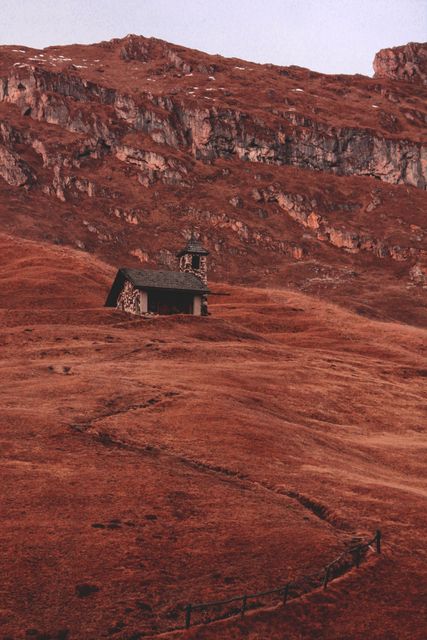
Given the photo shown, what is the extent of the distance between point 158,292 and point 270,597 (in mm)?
54491

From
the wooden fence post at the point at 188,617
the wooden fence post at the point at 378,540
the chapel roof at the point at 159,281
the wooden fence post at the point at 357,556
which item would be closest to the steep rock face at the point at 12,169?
the chapel roof at the point at 159,281

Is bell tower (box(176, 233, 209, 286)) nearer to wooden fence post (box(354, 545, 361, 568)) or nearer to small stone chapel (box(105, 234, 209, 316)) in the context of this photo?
small stone chapel (box(105, 234, 209, 316))

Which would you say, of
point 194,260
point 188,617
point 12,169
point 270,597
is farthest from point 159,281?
point 12,169

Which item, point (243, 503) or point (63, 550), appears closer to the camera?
point (63, 550)

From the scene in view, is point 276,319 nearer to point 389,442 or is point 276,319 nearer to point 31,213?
point 389,442

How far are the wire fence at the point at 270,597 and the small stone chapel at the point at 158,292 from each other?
168 feet

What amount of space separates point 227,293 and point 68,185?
96.5 meters

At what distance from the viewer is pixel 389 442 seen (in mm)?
35562

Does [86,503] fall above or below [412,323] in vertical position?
above

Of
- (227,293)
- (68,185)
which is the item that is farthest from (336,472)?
(68,185)

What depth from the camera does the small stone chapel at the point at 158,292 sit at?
66.6 metres

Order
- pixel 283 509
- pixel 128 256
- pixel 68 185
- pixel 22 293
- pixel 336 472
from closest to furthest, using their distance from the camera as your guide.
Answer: pixel 283 509 → pixel 336 472 → pixel 22 293 → pixel 128 256 → pixel 68 185

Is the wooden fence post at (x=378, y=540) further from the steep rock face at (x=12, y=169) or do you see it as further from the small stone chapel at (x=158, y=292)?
the steep rock face at (x=12, y=169)

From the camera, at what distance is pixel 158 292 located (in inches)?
2670
